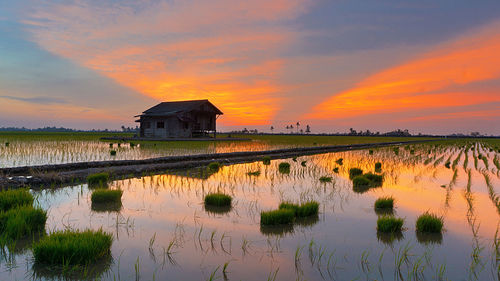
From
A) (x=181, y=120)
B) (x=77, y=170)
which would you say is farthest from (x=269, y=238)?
(x=181, y=120)

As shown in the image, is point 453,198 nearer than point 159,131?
Yes

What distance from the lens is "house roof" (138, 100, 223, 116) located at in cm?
4048

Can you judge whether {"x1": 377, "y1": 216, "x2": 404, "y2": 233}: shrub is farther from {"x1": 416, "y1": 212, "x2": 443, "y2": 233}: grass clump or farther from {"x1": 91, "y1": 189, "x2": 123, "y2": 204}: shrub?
{"x1": 91, "y1": 189, "x2": 123, "y2": 204}: shrub

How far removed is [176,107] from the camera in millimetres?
44562

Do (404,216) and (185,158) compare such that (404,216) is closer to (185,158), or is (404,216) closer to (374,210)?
(374,210)

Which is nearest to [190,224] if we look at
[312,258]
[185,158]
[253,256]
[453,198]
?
[253,256]

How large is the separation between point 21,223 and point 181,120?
35.1m

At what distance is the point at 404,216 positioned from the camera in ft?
20.4

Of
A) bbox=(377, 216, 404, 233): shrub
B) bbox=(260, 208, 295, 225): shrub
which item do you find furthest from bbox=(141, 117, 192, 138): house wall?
bbox=(377, 216, 404, 233): shrub

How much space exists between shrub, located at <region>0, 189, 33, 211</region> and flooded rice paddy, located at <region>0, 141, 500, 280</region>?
396mm

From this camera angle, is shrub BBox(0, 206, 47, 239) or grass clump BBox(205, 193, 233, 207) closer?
shrub BBox(0, 206, 47, 239)

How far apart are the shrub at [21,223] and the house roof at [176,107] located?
34.4 meters

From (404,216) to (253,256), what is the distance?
376 centimetres

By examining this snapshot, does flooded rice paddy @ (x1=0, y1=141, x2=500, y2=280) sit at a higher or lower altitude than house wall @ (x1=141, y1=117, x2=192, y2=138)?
lower
